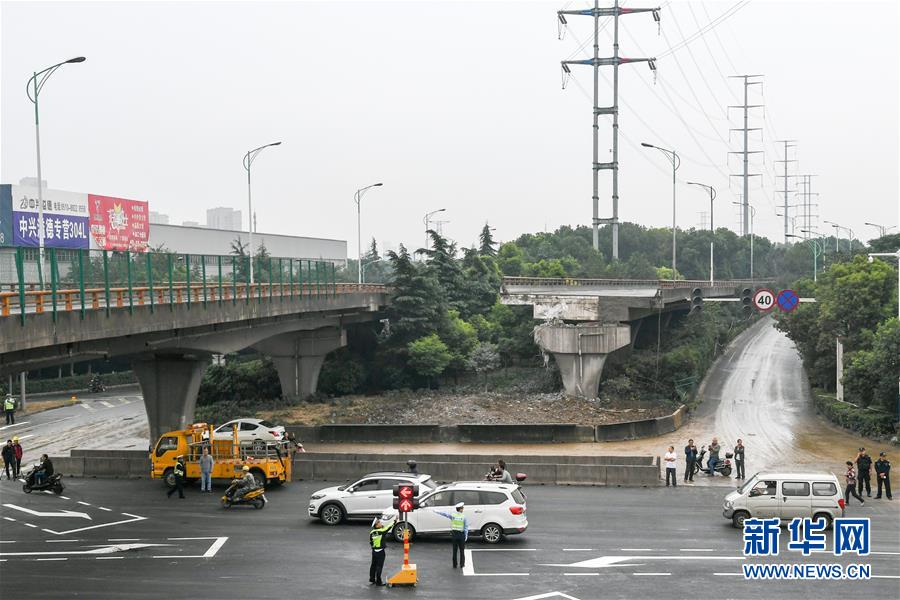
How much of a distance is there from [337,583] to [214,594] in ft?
8.58

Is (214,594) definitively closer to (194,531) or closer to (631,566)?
(194,531)

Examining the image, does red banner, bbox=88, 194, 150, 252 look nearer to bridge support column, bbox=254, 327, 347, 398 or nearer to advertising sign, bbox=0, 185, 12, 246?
advertising sign, bbox=0, 185, 12, 246

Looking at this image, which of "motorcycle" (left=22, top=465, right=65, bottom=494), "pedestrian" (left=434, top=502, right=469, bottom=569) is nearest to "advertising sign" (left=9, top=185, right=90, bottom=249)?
"motorcycle" (left=22, top=465, right=65, bottom=494)

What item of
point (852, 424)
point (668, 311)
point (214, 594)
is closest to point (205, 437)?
point (214, 594)

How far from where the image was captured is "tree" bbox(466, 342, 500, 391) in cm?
6581

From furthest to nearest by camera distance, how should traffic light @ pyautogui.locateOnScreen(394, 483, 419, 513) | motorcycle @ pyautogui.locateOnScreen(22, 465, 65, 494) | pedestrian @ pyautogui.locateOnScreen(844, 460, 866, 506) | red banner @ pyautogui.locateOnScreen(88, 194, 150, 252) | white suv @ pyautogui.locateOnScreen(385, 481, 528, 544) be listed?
red banner @ pyautogui.locateOnScreen(88, 194, 150, 252)
motorcycle @ pyautogui.locateOnScreen(22, 465, 65, 494)
pedestrian @ pyautogui.locateOnScreen(844, 460, 866, 506)
white suv @ pyautogui.locateOnScreen(385, 481, 528, 544)
traffic light @ pyautogui.locateOnScreen(394, 483, 419, 513)

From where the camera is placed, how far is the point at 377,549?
805 inches

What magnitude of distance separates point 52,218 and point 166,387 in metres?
56.0

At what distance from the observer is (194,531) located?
27141mm

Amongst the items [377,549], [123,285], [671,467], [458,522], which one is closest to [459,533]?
[458,522]

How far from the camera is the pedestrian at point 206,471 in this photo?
3353 cm

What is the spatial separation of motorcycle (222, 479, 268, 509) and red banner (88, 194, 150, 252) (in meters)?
75.1

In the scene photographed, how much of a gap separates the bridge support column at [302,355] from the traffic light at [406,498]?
3904 centimetres

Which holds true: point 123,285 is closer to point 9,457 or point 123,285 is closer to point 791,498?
point 9,457
